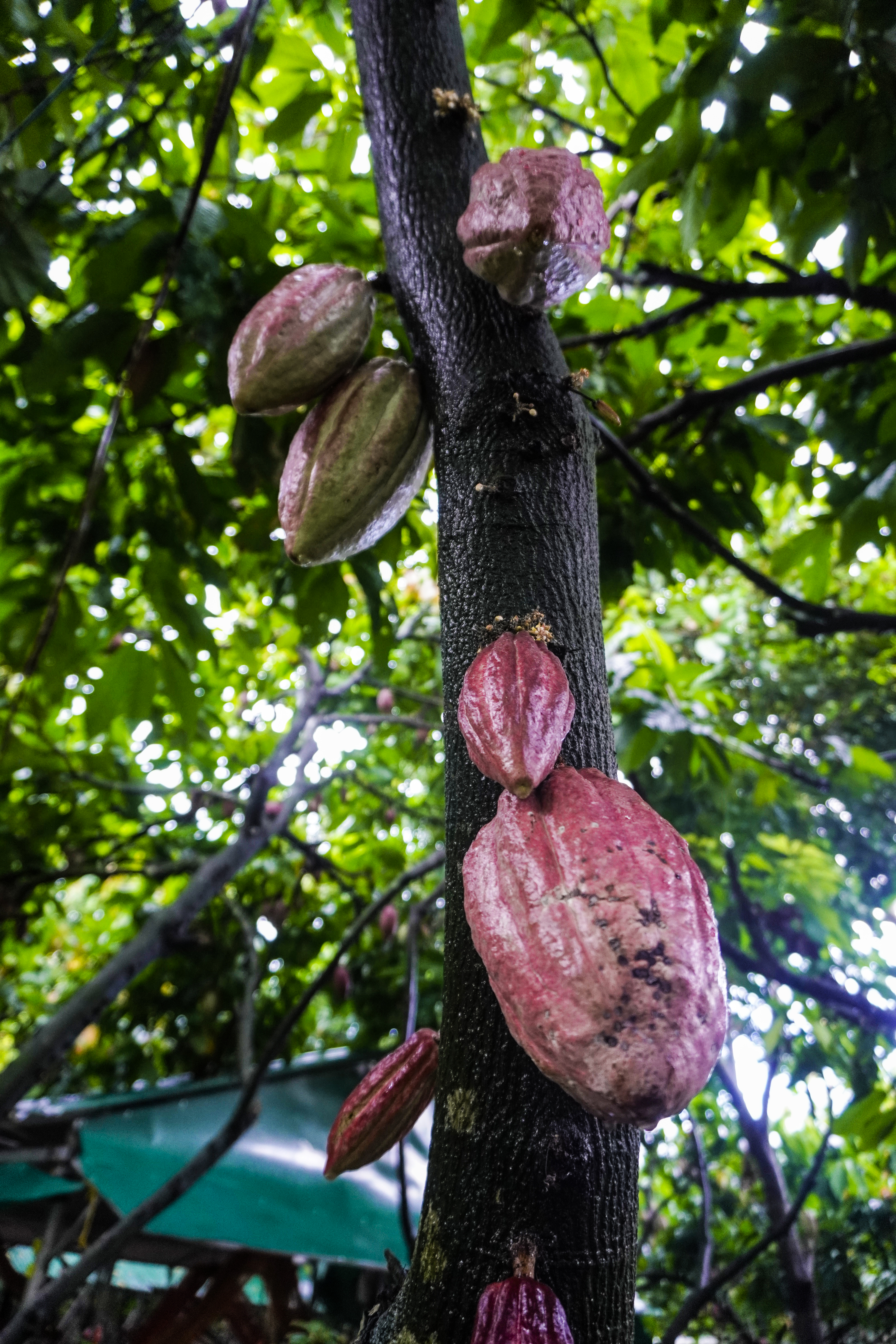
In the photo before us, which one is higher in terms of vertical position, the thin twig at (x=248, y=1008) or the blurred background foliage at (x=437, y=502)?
the blurred background foliage at (x=437, y=502)

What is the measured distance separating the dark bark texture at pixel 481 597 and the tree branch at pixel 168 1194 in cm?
105

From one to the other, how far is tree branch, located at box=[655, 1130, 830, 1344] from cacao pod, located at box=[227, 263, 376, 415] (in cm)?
132

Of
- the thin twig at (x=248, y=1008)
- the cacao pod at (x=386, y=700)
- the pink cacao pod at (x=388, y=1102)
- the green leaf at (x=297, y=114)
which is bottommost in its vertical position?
the pink cacao pod at (x=388, y=1102)

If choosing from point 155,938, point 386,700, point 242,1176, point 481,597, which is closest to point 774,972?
point 481,597

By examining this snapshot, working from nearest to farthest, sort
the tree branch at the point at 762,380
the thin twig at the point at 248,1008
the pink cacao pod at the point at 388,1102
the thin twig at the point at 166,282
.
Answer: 1. the pink cacao pod at the point at 388,1102
2. the thin twig at the point at 166,282
3. the tree branch at the point at 762,380
4. the thin twig at the point at 248,1008

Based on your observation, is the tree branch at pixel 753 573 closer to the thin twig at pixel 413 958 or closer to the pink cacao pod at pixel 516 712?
the pink cacao pod at pixel 516 712

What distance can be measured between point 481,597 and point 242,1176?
3142 mm

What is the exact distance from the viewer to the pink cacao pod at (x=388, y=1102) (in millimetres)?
712

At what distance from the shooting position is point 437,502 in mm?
785

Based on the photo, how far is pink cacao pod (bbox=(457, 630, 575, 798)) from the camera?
22.3 inches

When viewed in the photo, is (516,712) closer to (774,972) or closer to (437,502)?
(437,502)

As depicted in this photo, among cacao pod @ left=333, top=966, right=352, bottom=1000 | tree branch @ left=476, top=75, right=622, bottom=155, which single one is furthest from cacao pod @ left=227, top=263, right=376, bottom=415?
cacao pod @ left=333, top=966, right=352, bottom=1000

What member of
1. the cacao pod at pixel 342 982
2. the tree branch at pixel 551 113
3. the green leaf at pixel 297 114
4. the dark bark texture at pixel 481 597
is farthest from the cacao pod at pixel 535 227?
the cacao pod at pixel 342 982

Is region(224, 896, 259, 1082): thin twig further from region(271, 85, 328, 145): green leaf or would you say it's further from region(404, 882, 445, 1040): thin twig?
region(271, 85, 328, 145): green leaf
